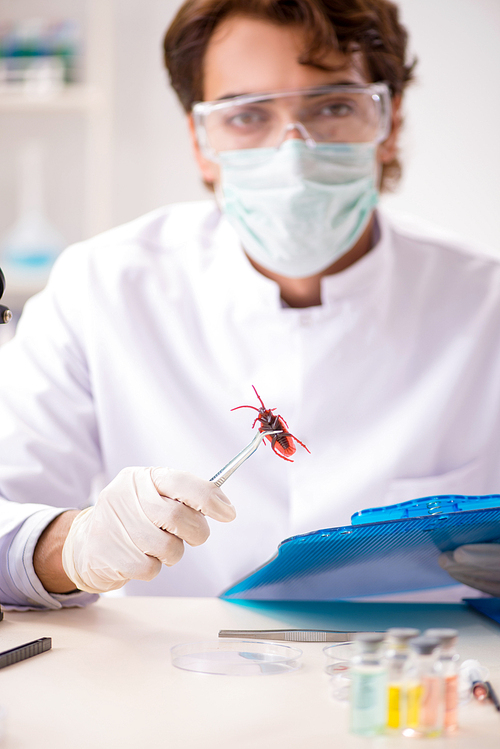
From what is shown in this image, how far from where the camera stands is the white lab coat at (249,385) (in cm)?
136

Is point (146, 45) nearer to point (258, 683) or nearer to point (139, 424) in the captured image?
point (139, 424)

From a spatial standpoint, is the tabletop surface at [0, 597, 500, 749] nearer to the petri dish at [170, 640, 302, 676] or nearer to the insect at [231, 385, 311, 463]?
the petri dish at [170, 640, 302, 676]

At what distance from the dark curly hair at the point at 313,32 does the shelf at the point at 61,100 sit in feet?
3.30

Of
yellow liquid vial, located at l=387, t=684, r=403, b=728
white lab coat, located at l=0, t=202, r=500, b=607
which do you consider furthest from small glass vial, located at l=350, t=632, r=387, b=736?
white lab coat, located at l=0, t=202, r=500, b=607

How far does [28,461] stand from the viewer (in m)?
1.27

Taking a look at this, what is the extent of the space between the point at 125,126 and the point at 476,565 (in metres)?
2.30

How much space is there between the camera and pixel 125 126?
2752 mm

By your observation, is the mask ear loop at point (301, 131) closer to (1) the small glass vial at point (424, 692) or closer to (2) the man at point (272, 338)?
(2) the man at point (272, 338)

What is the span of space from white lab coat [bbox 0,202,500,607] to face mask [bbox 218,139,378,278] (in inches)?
3.2

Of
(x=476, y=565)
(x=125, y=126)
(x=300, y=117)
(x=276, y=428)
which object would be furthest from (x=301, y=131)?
(x=125, y=126)

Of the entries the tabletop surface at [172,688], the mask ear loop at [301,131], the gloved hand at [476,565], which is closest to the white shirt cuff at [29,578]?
the tabletop surface at [172,688]

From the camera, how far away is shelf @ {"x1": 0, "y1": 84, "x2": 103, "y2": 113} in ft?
8.41

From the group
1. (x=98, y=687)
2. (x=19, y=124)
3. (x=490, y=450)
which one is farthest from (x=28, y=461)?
(x=19, y=124)

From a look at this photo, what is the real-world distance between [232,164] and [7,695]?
1055 millimetres
